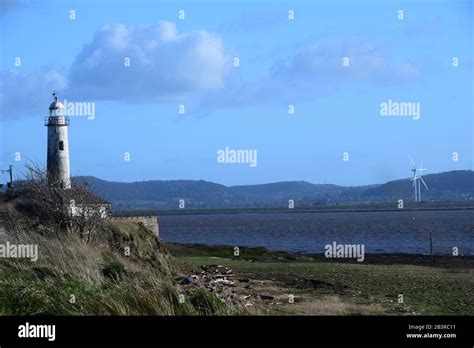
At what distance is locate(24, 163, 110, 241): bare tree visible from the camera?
948 inches

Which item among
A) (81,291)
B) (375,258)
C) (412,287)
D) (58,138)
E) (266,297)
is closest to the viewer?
(81,291)

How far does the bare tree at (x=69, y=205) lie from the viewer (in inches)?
948

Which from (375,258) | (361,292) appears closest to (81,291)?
(361,292)

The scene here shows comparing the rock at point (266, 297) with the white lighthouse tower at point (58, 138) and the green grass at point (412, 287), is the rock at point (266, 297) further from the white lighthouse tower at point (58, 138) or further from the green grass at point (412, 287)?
the white lighthouse tower at point (58, 138)

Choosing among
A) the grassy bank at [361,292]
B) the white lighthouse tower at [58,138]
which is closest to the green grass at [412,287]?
the grassy bank at [361,292]

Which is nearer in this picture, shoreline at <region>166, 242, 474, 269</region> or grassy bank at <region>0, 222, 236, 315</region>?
grassy bank at <region>0, 222, 236, 315</region>

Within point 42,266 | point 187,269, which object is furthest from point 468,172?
point 42,266

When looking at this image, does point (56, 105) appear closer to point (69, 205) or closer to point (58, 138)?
point (58, 138)

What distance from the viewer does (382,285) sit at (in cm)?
2653

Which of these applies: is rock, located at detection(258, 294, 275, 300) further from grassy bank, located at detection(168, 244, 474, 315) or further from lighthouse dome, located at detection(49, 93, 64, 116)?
lighthouse dome, located at detection(49, 93, 64, 116)

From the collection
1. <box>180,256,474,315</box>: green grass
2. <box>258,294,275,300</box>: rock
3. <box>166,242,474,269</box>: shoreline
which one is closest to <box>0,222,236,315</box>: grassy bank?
<box>258,294,275,300</box>: rock

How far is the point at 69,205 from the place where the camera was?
995 inches

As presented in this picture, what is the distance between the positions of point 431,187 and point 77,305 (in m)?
185
